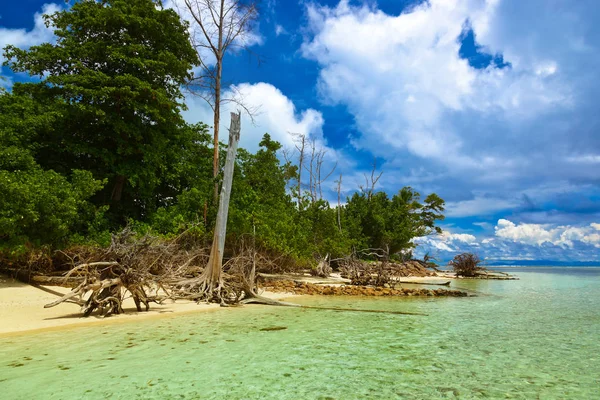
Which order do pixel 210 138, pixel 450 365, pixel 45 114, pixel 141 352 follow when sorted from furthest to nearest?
pixel 210 138
pixel 45 114
pixel 141 352
pixel 450 365

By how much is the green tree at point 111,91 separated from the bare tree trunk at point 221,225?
6133mm

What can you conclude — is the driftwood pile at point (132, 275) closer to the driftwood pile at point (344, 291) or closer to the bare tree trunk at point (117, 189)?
the driftwood pile at point (344, 291)

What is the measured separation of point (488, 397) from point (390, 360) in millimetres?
1666

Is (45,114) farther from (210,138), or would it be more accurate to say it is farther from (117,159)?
(210,138)

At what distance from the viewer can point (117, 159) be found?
18.0 meters

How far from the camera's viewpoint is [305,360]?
18.9ft

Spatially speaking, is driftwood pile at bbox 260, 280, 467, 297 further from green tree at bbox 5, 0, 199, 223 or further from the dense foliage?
green tree at bbox 5, 0, 199, 223

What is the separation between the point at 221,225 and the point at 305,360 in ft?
24.1

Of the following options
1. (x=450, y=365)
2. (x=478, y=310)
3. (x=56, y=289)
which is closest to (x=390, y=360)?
(x=450, y=365)

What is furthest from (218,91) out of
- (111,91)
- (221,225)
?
Answer: (221,225)

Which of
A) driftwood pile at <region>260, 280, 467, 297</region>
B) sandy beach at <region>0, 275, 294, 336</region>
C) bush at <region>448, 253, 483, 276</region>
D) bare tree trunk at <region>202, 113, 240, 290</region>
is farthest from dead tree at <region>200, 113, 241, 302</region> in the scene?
bush at <region>448, 253, 483, 276</region>

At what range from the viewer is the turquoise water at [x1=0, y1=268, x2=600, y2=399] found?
14.8 feet

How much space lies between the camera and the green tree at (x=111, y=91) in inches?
663

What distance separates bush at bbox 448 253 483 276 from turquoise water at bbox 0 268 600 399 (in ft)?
74.5
